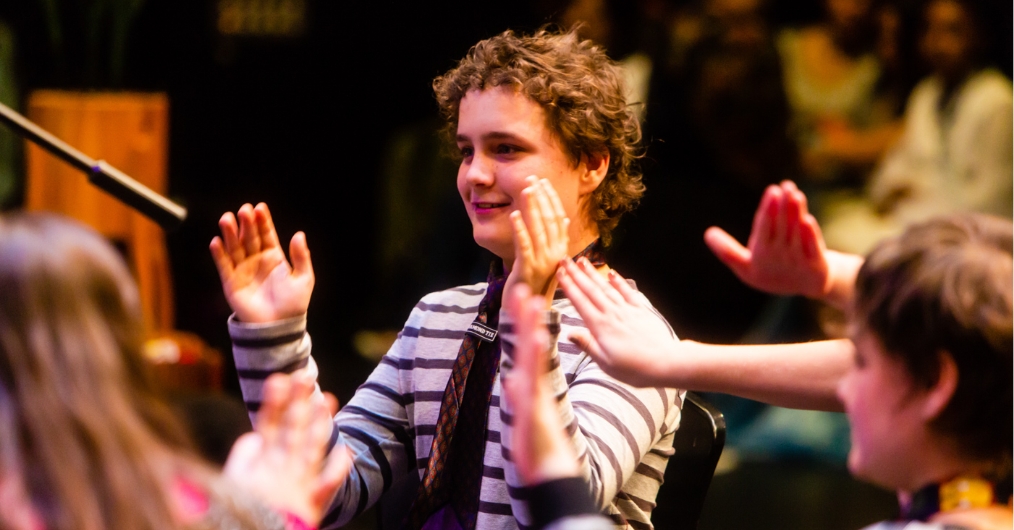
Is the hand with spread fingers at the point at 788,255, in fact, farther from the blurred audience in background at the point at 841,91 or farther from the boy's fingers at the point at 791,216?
the blurred audience in background at the point at 841,91

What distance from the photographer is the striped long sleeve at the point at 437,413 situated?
1.36m

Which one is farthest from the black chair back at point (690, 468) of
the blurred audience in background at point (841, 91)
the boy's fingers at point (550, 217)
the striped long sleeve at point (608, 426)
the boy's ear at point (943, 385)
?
the blurred audience in background at point (841, 91)

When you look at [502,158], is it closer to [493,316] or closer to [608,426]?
[493,316]

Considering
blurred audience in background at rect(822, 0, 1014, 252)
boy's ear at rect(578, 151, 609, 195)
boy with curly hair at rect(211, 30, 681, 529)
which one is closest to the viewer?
boy with curly hair at rect(211, 30, 681, 529)

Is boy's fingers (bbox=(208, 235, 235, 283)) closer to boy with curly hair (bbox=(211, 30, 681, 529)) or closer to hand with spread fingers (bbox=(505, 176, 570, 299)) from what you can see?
boy with curly hair (bbox=(211, 30, 681, 529))

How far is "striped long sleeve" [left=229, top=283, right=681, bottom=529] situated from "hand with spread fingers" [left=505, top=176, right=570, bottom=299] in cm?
11

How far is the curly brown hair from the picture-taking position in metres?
1.57

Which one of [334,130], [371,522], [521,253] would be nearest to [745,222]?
[371,522]

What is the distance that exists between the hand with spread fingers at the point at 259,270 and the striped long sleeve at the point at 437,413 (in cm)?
2

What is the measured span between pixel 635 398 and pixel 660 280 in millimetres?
2095

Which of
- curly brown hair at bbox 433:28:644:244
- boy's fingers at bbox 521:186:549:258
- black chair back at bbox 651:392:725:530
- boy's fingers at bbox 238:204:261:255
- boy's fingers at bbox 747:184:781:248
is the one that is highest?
curly brown hair at bbox 433:28:644:244

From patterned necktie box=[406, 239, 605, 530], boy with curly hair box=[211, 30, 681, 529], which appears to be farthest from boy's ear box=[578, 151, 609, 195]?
patterned necktie box=[406, 239, 605, 530]

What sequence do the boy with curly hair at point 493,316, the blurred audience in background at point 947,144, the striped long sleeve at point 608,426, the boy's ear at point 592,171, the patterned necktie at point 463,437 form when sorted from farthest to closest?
the blurred audience in background at point 947,144, the boy's ear at point 592,171, the patterned necktie at point 463,437, the boy with curly hair at point 493,316, the striped long sleeve at point 608,426

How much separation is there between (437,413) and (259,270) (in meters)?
0.32
